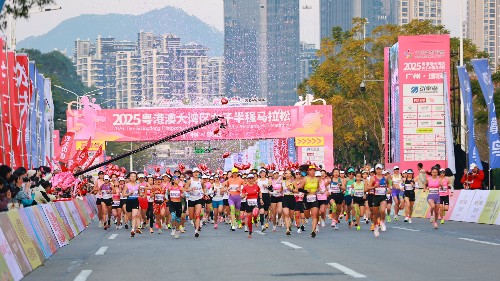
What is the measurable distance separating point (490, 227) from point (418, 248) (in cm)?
1093

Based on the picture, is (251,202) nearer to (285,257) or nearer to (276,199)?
(276,199)

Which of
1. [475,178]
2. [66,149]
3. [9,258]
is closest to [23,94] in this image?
[66,149]

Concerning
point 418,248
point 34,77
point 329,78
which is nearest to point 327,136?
point 329,78

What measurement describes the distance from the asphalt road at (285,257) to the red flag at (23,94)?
8.29 metres

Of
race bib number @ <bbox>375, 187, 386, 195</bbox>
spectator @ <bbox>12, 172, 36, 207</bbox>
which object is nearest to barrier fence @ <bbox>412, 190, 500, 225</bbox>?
race bib number @ <bbox>375, 187, 386, 195</bbox>

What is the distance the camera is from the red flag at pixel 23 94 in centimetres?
4111

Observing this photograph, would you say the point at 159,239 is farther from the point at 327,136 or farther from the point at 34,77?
the point at 327,136

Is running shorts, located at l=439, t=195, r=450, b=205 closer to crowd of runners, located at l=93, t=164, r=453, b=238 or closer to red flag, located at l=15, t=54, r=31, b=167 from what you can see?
crowd of runners, located at l=93, t=164, r=453, b=238

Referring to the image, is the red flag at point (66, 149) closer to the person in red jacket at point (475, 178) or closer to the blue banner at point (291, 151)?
the person in red jacket at point (475, 178)

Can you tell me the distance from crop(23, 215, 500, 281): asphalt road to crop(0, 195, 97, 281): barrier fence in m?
0.27

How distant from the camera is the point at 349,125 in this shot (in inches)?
3553

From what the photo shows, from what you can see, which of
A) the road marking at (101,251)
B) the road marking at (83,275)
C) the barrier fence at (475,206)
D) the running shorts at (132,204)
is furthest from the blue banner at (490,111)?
the road marking at (83,275)

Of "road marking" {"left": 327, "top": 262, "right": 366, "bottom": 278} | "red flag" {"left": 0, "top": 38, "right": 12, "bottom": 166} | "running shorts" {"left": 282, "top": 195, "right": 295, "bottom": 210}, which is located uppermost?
"red flag" {"left": 0, "top": 38, "right": 12, "bottom": 166}

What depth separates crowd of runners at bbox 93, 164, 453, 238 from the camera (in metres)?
33.3
